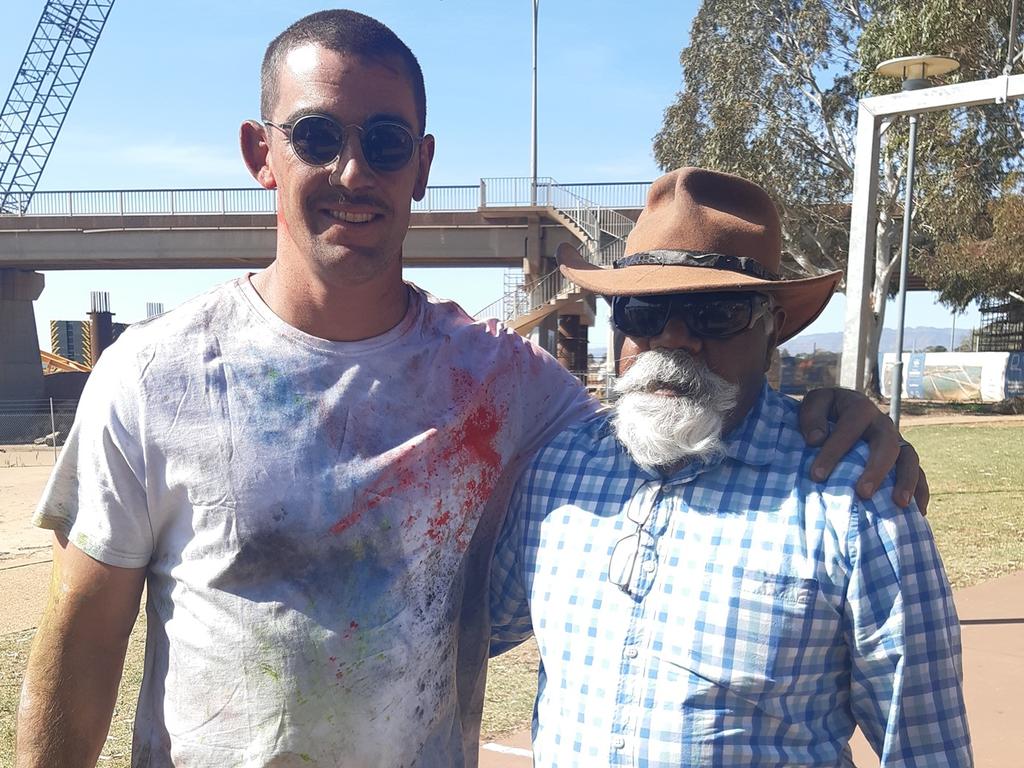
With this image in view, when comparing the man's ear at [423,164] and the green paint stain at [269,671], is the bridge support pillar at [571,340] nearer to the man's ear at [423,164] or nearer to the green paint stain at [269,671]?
the man's ear at [423,164]

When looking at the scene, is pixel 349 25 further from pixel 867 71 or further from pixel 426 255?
pixel 426 255

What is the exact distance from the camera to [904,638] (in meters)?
1.80

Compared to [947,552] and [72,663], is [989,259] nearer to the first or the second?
[947,552]

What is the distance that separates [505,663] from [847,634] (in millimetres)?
3769

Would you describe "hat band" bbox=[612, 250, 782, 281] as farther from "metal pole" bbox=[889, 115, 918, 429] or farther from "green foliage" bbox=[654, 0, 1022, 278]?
"green foliage" bbox=[654, 0, 1022, 278]

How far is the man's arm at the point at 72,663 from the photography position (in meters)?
1.98

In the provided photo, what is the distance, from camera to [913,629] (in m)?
1.80

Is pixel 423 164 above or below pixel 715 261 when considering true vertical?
above

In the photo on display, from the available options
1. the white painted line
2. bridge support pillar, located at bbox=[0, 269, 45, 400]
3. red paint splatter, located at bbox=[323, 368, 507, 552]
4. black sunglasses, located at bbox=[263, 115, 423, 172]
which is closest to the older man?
red paint splatter, located at bbox=[323, 368, 507, 552]

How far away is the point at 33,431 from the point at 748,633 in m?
29.9

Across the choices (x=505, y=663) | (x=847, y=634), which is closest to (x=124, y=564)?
(x=847, y=634)

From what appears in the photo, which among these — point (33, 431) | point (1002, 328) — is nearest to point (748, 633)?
point (33, 431)

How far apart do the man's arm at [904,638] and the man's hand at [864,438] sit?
5 cm

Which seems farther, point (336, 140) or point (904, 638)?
point (336, 140)
